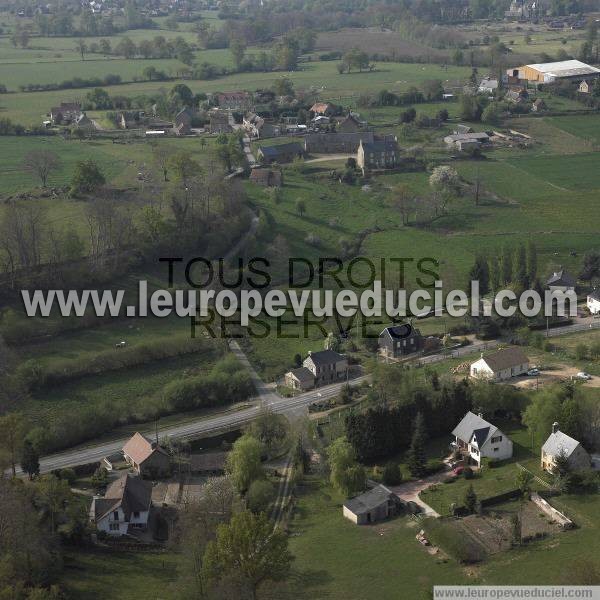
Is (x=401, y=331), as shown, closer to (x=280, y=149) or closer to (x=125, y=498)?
(x=125, y=498)

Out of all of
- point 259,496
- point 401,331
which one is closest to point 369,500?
point 259,496

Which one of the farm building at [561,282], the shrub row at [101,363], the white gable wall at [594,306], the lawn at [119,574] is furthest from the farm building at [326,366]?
the white gable wall at [594,306]

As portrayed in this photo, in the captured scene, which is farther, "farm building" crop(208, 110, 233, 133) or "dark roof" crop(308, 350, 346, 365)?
"farm building" crop(208, 110, 233, 133)

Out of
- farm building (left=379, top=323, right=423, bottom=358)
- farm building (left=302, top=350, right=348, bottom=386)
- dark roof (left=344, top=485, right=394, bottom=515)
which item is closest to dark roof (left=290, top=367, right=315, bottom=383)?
farm building (left=302, top=350, right=348, bottom=386)

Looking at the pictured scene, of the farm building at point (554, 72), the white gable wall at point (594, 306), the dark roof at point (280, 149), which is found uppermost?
the farm building at point (554, 72)

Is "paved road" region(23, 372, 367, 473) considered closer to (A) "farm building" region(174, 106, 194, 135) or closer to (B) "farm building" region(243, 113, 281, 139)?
(B) "farm building" region(243, 113, 281, 139)

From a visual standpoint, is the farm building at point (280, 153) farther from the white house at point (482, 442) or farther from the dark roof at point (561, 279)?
the white house at point (482, 442)

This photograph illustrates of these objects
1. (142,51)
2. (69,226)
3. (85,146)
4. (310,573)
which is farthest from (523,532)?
(142,51)
